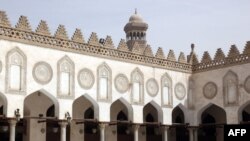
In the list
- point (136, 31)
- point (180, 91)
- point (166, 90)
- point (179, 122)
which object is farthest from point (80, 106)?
point (136, 31)

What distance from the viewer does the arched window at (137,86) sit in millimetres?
19891

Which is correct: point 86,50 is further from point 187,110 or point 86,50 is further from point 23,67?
point 187,110

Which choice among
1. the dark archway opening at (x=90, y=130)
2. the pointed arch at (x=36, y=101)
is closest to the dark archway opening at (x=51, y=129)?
the pointed arch at (x=36, y=101)

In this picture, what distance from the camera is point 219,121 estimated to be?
23.4 m

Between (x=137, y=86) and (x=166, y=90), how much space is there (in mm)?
1974

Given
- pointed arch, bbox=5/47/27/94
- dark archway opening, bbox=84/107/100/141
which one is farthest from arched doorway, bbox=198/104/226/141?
pointed arch, bbox=5/47/27/94

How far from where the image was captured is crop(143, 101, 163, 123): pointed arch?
20938 mm

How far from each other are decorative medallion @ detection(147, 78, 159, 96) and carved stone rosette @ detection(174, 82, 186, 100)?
137cm

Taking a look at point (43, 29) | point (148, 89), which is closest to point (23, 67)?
point (43, 29)

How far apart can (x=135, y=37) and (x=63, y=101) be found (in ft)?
53.8

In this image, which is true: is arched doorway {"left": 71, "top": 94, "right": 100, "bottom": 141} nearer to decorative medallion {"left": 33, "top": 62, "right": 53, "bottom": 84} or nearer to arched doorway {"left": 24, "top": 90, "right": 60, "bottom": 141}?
arched doorway {"left": 24, "top": 90, "right": 60, "bottom": 141}

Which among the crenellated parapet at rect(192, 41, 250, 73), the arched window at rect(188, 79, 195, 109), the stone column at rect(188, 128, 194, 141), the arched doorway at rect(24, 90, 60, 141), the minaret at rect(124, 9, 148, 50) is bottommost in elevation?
the stone column at rect(188, 128, 194, 141)

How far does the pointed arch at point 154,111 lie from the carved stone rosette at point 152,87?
0.50 m

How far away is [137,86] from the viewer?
20.1 m
